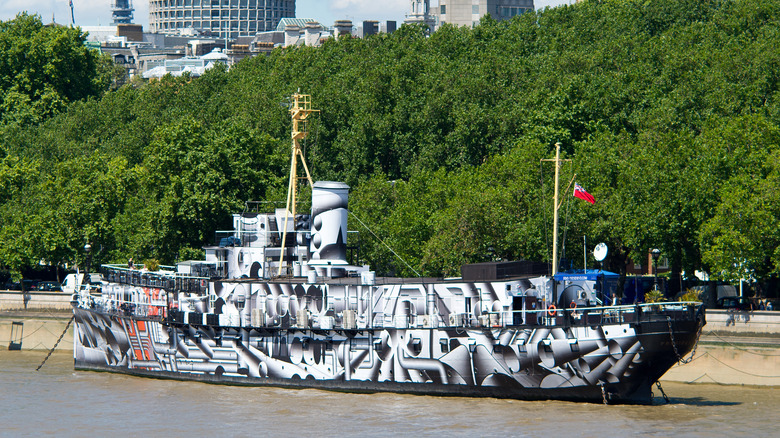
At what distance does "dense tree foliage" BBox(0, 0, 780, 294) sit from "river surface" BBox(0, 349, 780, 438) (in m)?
13.4

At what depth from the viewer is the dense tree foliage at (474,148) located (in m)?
59.4

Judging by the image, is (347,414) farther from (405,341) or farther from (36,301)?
(36,301)

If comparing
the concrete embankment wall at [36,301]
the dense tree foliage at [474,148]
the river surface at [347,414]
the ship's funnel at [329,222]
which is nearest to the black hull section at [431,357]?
the river surface at [347,414]

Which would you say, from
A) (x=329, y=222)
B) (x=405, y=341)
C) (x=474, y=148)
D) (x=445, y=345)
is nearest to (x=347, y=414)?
(x=405, y=341)

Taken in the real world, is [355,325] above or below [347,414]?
above

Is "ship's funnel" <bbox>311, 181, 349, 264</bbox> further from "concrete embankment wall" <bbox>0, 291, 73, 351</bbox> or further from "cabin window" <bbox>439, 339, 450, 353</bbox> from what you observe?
"concrete embankment wall" <bbox>0, 291, 73, 351</bbox>

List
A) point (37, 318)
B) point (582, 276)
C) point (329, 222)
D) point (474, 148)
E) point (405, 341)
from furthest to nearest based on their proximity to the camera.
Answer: point (474, 148) → point (37, 318) → point (329, 222) → point (582, 276) → point (405, 341)

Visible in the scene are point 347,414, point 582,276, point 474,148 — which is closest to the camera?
point 347,414

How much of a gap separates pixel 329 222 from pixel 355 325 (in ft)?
20.0

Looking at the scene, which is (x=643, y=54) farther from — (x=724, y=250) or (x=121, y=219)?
(x=121, y=219)

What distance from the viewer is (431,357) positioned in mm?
44938

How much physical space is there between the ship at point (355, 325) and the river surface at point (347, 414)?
0.95 m

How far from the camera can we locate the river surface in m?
39.0

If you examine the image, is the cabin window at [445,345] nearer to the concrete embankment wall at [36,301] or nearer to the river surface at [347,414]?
the river surface at [347,414]
